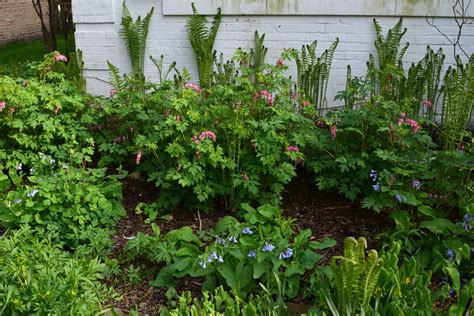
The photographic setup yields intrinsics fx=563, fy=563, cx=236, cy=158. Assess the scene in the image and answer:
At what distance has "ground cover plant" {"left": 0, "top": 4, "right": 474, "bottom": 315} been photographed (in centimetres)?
273

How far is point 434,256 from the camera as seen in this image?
10.3 feet

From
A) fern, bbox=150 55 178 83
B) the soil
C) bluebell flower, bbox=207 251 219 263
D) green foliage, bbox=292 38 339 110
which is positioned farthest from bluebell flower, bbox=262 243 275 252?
fern, bbox=150 55 178 83

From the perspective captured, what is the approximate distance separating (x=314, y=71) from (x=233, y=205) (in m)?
1.95

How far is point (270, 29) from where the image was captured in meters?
5.69

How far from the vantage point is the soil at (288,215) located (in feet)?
10.4

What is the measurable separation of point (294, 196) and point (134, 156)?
52.6 inches

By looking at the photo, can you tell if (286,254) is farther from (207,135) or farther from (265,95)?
(265,95)

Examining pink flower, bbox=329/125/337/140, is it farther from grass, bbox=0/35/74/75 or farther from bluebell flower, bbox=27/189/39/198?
grass, bbox=0/35/74/75

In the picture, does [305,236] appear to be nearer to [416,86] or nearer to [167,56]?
[416,86]

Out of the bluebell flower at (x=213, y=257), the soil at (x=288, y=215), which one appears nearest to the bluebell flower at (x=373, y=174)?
the soil at (x=288, y=215)

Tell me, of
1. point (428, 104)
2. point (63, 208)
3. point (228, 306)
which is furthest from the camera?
point (428, 104)

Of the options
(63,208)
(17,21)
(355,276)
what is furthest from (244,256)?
(17,21)

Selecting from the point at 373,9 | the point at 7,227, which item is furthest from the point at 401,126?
the point at 7,227

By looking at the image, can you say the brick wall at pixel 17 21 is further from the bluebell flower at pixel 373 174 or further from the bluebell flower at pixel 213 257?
the bluebell flower at pixel 213 257
